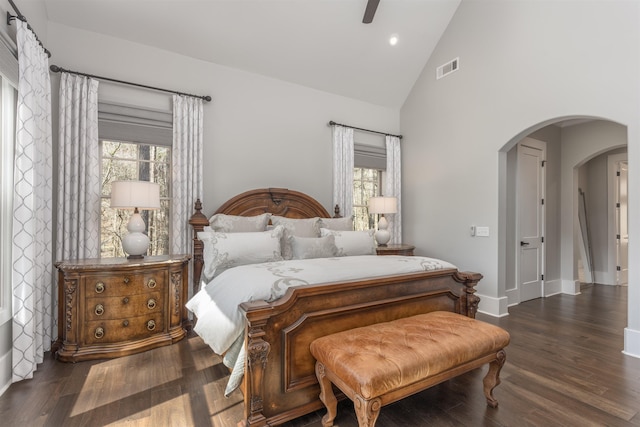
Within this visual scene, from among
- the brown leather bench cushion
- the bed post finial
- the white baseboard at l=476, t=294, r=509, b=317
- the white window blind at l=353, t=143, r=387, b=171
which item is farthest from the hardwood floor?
the white window blind at l=353, t=143, r=387, b=171

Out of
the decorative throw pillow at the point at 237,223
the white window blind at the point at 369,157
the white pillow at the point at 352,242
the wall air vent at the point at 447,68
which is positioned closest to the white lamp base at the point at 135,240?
the decorative throw pillow at the point at 237,223

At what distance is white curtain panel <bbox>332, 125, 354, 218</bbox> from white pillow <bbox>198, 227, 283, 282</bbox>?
6.16 feet

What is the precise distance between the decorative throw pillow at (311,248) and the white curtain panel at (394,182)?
2165mm

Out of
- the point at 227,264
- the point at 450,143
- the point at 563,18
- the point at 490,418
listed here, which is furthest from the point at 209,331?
the point at 563,18

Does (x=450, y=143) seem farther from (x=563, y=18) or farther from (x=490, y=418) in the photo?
(x=490, y=418)

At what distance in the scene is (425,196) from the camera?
507cm

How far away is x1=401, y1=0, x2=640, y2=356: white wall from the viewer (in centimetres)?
306

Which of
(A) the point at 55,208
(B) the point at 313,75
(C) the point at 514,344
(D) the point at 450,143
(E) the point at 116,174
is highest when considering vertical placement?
(B) the point at 313,75

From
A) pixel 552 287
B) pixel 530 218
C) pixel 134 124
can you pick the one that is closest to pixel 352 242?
pixel 134 124

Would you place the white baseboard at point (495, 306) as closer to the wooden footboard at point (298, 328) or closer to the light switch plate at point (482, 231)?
the light switch plate at point (482, 231)

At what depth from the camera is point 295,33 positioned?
3.99 meters

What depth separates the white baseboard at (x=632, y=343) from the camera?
9.47ft

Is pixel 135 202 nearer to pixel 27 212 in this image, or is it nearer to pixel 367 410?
pixel 27 212

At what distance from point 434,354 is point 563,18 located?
12.8ft
